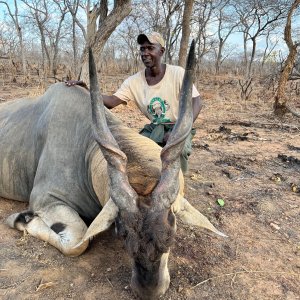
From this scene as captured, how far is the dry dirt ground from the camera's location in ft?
9.05

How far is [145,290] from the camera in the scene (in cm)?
A: 248

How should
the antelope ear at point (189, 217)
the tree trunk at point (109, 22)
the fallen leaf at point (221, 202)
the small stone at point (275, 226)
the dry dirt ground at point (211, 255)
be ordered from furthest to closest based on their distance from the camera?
the tree trunk at point (109, 22) → the fallen leaf at point (221, 202) → the small stone at point (275, 226) → the dry dirt ground at point (211, 255) → the antelope ear at point (189, 217)

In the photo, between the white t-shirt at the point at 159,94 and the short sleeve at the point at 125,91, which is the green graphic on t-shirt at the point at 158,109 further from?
the short sleeve at the point at 125,91

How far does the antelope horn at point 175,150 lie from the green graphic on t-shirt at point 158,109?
198 centimetres

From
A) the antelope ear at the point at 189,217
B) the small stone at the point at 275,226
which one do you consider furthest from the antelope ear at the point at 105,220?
the small stone at the point at 275,226

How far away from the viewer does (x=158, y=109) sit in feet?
15.2

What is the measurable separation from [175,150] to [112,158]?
44 centimetres

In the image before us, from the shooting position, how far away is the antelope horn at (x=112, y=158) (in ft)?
7.87

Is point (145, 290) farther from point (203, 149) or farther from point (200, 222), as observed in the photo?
point (203, 149)

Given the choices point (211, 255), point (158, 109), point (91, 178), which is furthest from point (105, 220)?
point (158, 109)

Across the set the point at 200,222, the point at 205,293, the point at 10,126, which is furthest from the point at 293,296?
the point at 10,126

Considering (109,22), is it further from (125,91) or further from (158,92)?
(158,92)

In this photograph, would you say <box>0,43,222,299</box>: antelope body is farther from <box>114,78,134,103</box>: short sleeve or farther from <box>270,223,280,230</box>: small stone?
<box>270,223,280,230</box>: small stone

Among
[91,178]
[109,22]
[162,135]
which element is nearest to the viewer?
[91,178]
